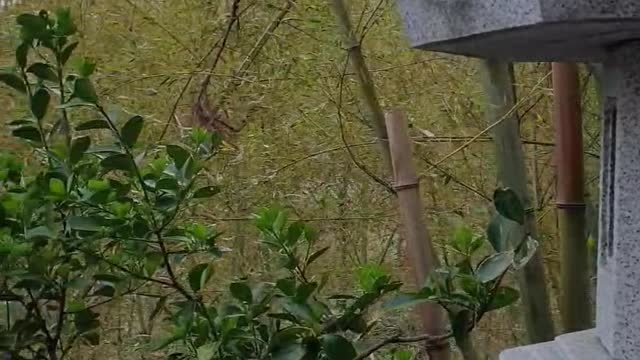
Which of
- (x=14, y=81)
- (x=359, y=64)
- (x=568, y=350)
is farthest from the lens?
(x=359, y=64)

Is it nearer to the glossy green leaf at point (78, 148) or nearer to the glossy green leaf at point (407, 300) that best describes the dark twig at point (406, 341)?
the glossy green leaf at point (407, 300)

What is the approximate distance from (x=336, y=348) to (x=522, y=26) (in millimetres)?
497

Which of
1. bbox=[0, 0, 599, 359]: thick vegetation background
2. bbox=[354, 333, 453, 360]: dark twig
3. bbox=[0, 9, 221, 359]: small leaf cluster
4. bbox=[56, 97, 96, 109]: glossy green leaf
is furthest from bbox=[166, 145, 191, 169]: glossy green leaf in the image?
bbox=[0, 0, 599, 359]: thick vegetation background

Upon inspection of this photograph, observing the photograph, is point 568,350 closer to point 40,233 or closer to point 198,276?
point 198,276

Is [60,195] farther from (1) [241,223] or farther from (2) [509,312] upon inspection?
(2) [509,312]

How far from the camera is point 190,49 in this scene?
198 cm

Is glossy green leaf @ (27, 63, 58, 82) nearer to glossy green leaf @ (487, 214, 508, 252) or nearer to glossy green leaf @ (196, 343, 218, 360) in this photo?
glossy green leaf @ (196, 343, 218, 360)

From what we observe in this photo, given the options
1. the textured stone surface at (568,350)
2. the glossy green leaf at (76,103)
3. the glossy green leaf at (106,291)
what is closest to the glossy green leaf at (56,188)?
the glossy green leaf at (76,103)

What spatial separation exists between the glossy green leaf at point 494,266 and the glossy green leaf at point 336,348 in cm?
17

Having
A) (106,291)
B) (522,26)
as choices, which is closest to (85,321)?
(106,291)

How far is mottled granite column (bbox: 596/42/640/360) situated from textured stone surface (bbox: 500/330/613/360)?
0.04 m

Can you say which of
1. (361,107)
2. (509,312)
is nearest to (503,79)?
(361,107)

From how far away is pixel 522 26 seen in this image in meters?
0.57

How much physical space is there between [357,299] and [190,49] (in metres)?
1.11
